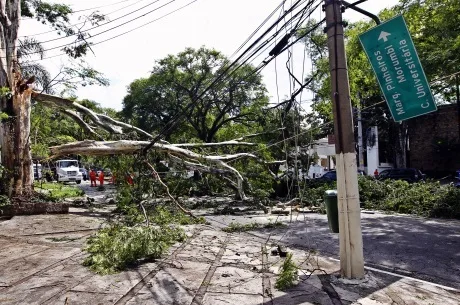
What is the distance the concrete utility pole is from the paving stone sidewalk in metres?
0.36

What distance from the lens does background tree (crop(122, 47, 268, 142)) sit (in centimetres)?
2750

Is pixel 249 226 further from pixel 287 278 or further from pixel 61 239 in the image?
pixel 287 278

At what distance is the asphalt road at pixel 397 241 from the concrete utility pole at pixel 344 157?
1.48 meters

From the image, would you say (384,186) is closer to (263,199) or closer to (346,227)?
(263,199)

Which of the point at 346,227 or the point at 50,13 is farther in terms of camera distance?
the point at 50,13

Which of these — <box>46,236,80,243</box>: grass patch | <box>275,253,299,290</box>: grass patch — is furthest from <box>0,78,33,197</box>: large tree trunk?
<box>275,253,299,290</box>: grass patch

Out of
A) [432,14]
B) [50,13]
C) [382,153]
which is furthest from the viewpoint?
[382,153]

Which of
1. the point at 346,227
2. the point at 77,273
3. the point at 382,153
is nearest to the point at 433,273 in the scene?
the point at 346,227

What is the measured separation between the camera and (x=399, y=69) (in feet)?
16.5

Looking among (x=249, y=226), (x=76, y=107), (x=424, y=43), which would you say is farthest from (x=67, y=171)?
(x=424, y=43)

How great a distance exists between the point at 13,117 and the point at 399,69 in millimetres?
11815

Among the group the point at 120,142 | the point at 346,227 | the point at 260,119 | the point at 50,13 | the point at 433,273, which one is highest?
the point at 50,13

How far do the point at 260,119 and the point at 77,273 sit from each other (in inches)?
877

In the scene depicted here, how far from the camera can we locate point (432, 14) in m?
11.4
